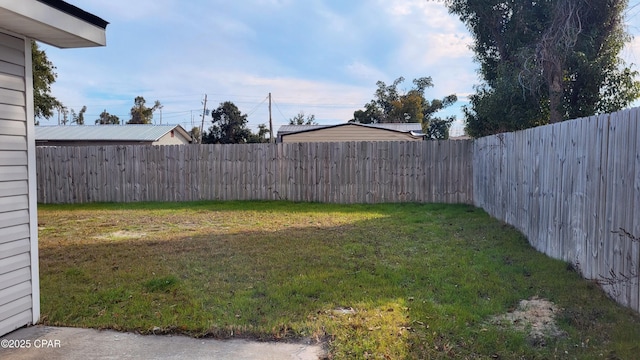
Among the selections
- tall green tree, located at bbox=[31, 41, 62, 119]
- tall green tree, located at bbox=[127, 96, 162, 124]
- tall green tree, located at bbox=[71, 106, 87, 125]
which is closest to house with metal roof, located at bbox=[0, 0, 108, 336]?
tall green tree, located at bbox=[31, 41, 62, 119]

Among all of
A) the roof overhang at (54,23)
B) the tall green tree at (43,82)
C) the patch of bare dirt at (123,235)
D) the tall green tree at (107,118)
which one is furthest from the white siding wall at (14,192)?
the tall green tree at (107,118)

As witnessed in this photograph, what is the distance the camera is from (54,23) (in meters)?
3.23

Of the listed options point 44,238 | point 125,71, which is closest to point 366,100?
point 125,71

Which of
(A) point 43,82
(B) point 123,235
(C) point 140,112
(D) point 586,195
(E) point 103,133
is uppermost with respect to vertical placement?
(C) point 140,112

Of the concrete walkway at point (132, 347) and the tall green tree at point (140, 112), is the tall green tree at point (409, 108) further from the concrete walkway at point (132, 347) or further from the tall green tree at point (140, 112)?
the concrete walkway at point (132, 347)

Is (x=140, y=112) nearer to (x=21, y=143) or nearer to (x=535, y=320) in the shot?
(x=21, y=143)

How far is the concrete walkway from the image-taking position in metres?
2.99

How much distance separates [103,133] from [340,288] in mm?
25142

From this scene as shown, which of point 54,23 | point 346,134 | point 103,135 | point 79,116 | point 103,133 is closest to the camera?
point 54,23

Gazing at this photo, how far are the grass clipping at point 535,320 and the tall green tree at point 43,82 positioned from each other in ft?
71.1

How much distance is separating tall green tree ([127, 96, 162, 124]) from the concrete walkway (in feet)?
150

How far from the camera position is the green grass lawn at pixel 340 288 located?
3166mm

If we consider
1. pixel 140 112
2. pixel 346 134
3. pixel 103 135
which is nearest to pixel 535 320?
pixel 346 134

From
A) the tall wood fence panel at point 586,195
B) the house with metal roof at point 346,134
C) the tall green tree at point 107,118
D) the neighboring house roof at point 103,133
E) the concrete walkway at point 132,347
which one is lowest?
the concrete walkway at point 132,347
